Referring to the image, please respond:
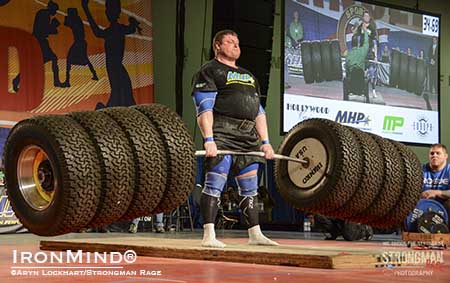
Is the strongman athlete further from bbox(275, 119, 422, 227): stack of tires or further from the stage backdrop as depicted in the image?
the stage backdrop

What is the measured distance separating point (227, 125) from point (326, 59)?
7575mm

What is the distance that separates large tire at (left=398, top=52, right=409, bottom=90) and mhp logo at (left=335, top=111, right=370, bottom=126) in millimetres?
1172

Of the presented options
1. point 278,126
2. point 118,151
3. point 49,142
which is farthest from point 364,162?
point 278,126

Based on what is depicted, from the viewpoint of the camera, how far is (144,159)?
3064mm

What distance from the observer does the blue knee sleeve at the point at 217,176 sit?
15.3 ft

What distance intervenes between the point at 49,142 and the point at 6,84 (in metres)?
7.11

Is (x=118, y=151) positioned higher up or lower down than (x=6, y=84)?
lower down

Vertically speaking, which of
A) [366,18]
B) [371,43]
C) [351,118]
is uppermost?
[366,18]

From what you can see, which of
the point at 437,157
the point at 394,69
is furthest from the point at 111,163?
the point at 394,69

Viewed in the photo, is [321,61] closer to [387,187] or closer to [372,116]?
[372,116]

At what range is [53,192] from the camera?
3.06 meters

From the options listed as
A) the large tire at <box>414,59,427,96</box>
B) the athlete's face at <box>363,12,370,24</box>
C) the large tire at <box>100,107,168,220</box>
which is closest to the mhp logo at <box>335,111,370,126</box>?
the large tire at <box>414,59,427,96</box>

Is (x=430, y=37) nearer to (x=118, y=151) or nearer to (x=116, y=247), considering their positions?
(x=116, y=247)

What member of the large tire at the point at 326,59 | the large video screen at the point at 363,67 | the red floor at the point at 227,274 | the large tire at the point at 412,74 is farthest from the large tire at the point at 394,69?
the red floor at the point at 227,274
